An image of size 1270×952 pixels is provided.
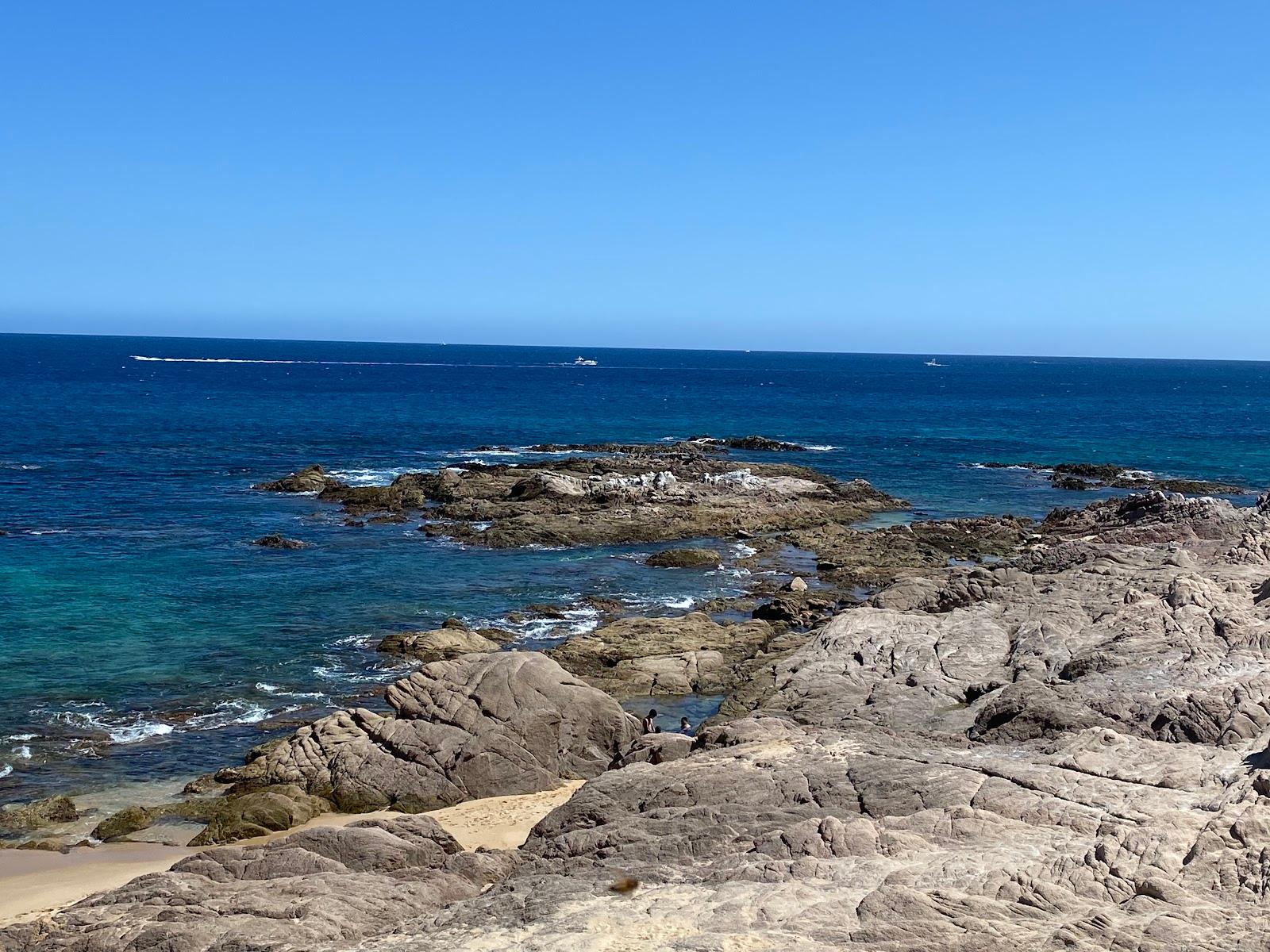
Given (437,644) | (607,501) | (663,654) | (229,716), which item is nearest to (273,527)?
(607,501)

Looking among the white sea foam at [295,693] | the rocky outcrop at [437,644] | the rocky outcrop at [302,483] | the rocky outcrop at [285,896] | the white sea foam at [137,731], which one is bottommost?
the white sea foam at [137,731]

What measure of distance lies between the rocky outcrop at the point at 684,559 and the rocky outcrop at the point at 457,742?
62.9ft

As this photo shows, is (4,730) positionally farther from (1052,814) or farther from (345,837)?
(1052,814)

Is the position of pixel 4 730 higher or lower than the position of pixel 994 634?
lower

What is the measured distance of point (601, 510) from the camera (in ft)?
170

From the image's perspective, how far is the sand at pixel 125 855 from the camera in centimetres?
1755

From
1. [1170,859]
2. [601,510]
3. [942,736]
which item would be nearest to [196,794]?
[942,736]

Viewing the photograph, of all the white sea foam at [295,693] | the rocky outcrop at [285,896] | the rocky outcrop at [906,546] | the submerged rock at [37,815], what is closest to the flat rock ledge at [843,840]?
the rocky outcrop at [285,896]

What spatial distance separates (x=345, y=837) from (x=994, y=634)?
59.6 feet

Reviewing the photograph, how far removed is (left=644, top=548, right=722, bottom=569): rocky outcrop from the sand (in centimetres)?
2164

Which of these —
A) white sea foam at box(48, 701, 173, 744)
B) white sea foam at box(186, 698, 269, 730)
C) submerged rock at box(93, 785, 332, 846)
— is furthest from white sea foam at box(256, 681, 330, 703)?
submerged rock at box(93, 785, 332, 846)

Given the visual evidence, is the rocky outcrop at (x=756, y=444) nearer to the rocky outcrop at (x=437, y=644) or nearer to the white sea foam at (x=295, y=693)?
the rocky outcrop at (x=437, y=644)

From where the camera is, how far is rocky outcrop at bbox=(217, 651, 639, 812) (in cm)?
2220

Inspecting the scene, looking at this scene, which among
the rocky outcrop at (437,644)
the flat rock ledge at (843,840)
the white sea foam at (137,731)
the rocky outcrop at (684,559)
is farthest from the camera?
the rocky outcrop at (684,559)
